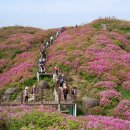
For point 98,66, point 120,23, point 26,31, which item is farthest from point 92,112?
point 26,31

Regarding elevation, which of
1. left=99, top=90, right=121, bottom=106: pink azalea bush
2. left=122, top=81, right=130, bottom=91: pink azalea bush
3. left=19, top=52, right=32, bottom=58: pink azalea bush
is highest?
left=19, top=52, right=32, bottom=58: pink azalea bush

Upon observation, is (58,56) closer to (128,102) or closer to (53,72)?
(53,72)

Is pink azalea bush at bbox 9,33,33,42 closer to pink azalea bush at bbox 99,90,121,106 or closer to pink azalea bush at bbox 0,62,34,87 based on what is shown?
pink azalea bush at bbox 0,62,34,87

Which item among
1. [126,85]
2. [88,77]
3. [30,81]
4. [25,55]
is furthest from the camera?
[25,55]

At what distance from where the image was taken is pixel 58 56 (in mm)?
53281

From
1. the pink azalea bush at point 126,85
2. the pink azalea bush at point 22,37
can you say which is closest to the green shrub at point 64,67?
the pink azalea bush at point 126,85

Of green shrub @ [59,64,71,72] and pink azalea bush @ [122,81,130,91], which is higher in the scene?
green shrub @ [59,64,71,72]

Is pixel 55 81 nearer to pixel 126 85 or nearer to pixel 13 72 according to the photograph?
pixel 126 85

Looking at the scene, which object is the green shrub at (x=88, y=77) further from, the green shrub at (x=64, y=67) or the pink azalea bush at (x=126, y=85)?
the pink azalea bush at (x=126, y=85)

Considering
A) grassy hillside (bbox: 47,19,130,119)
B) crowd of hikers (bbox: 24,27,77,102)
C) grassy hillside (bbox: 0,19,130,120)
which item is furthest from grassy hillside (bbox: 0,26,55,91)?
grassy hillside (bbox: 47,19,130,119)

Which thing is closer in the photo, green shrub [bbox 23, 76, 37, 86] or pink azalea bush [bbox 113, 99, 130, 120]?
pink azalea bush [bbox 113, 99, 130, 120]

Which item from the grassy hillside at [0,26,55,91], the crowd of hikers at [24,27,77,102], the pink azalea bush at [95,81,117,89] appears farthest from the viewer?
the grassy hillside at [0,26,55,91]

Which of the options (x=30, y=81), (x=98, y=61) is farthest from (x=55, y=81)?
(x=98, y=61)

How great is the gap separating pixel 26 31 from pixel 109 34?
26.2m
